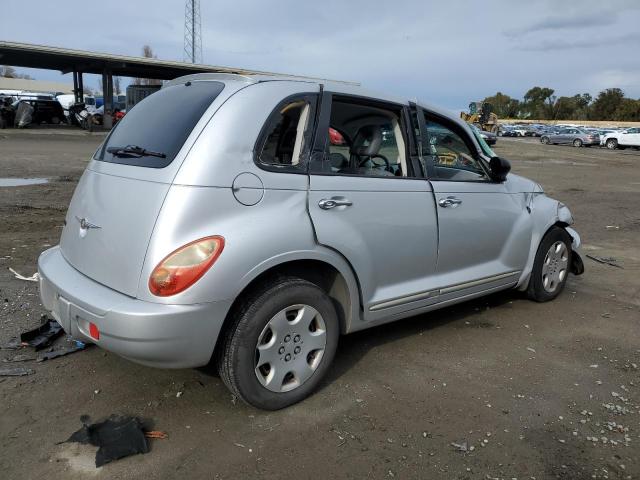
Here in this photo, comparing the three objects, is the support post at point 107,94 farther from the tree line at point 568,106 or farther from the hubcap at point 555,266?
the tree line at point 568,106

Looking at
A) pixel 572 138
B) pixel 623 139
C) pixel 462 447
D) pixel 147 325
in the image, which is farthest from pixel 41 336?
pixel 572 138

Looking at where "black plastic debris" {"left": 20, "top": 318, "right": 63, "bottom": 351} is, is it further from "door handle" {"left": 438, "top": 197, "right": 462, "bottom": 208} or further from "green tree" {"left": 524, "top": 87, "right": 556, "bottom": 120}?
"green tree" {"left": 524, "top": 87, "right": 556, "bottom": 120}

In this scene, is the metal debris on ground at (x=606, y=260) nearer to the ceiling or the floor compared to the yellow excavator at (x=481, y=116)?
nearer to the floor

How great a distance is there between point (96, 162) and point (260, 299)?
4.90 ft

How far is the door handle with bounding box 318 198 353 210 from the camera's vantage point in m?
3.10

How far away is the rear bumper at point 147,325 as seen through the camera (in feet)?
8.60

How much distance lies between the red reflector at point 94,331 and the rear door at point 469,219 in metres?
2.26

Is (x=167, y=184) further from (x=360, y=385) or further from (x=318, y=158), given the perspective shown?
(x=360, y=385)

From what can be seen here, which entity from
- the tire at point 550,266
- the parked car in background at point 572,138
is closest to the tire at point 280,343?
the tire at point 550,266

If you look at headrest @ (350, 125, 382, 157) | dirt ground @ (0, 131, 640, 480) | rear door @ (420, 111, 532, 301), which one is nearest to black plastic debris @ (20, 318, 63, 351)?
dirt ground @ (0, 131, 640, 480)

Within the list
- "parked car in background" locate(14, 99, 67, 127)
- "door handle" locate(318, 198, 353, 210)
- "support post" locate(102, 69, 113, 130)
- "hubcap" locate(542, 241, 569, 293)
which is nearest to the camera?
"door handle" locate(318, 198, 353, 210)

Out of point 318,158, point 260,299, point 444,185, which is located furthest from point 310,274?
point 444,185

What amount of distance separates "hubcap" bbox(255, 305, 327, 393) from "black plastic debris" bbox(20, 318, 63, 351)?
178 cm

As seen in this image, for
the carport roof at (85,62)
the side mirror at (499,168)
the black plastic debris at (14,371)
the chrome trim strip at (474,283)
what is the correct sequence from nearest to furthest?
1. the black plastic debris at (14,371)
2. the chrome trim strip at (474,283)
3. the side mirror at (499,168)
4. the carport roof at (85,62)
